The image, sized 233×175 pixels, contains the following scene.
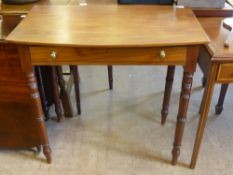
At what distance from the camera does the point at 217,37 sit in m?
1.24

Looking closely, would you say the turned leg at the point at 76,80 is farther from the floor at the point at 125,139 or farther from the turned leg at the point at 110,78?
the turned leg at the point at 110,78

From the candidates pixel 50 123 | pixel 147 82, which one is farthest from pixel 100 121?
pixel 147 82

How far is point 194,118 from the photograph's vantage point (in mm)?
1868

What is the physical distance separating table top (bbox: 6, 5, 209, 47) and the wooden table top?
Result: 2.9 inches

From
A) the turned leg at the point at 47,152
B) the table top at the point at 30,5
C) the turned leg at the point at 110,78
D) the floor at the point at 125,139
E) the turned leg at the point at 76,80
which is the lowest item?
the floor at the point at 125,139

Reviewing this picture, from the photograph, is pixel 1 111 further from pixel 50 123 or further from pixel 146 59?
pixel 146 59

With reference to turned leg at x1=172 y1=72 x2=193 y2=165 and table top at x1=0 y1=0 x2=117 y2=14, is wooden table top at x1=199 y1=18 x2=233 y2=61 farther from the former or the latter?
table top at x1=0 y1=0 x2=117 y2=14

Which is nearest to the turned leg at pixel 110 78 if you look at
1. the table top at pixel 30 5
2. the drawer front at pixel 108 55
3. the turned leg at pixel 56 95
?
the turned leg at pixel 56 95

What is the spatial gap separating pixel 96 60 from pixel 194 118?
98 cm

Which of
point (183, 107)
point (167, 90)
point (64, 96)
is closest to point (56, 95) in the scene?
point (64, 96)

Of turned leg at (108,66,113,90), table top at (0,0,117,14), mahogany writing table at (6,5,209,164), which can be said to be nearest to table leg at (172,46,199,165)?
mahogany writing table at (6,5,209,164)

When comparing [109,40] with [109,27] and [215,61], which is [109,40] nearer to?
[109,27]

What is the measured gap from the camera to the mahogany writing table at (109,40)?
109cm

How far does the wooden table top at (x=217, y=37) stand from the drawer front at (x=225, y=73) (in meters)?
0.04
